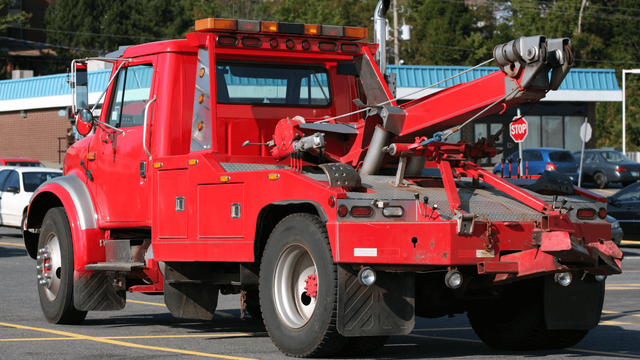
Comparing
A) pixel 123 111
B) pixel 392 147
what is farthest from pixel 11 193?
pixel 392 147

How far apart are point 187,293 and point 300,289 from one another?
1.76 meters

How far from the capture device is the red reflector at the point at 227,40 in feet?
29.4

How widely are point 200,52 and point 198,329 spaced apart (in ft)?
9.31

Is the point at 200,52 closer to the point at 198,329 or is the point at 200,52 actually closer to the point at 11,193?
the point at 198,329

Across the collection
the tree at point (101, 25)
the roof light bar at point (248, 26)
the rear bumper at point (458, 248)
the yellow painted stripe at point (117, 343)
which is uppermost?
the tree at point (101, 25)

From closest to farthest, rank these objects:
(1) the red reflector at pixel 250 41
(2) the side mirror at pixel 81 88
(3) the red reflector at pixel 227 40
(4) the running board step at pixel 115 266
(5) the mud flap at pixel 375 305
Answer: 1. (5) the mud flap at pixel 375 305
2. (3) the red reflector at pixel 227 40
3. (1) the red reflector at pixel 250 41
4. (4) the running board step at pixel 115 266
5. (2) the side mirror at pixel 81 88

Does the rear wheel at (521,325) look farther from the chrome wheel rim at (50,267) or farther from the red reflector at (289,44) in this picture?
the chrome wheel rim at (50,267)

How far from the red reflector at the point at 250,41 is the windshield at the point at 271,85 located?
251 millimetres

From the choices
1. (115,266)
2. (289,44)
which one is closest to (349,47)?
(289,44)

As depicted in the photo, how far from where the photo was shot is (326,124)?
27.1 feet

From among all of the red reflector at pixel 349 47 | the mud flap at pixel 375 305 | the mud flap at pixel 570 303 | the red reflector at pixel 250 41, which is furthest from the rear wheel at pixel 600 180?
the mud flap at pixel 375 305

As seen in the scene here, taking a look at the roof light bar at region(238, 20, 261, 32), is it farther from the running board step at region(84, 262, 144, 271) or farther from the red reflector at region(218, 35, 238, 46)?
the running board step at region(84, 262, 144, 271)

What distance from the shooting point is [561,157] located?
3825 centimetres

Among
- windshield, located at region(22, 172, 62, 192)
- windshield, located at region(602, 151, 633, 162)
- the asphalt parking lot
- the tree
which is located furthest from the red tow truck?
the tree
